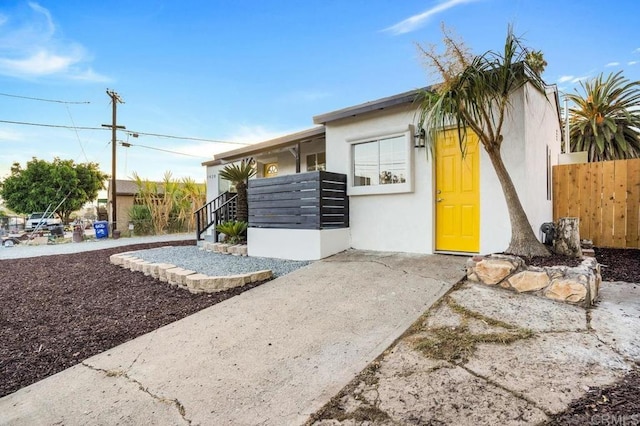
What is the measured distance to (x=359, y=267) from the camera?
5.08 metres

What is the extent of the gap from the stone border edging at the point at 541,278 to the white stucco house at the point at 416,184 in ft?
4.73

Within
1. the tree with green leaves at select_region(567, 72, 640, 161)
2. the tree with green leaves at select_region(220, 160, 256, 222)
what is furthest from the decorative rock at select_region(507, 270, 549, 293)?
the tree with green leaves at select_region(567, 72, 640, 161)

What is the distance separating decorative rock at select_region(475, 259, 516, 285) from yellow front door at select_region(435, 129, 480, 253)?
1537 mm

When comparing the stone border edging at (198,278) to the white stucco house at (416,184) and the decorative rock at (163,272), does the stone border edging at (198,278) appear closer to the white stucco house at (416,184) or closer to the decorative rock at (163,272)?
the decorative rock at (163,272)

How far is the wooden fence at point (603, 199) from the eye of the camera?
6.47m

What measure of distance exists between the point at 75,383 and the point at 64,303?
2765mm

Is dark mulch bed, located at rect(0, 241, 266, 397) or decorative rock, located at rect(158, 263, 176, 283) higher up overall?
decorative rock, located at rect(158, 263, 176, 283)

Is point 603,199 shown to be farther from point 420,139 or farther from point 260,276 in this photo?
point 260,276

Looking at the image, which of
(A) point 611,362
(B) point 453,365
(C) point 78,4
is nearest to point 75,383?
(B) point 453,365

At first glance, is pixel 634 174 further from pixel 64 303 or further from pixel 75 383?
pixel 64 303

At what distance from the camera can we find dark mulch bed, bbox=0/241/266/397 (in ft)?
10.0

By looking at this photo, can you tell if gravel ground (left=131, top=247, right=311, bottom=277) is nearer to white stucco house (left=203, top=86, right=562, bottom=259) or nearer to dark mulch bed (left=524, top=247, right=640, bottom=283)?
white stucco house (left=203, top=86, right=562, bottom=259)

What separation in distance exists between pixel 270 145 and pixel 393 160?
14.2ft

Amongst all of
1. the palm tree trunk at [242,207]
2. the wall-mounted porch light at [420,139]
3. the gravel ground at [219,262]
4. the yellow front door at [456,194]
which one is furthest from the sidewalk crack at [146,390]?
the palm tree trunk at [242,207]
